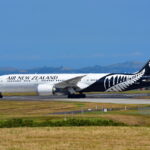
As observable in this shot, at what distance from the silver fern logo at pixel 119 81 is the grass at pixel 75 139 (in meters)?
47.5

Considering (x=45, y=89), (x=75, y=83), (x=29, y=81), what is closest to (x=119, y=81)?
(x=75, y=83)

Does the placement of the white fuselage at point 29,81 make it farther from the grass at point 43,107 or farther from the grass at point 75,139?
the grass at point 75,139

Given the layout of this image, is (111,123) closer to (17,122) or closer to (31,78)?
(17,122)

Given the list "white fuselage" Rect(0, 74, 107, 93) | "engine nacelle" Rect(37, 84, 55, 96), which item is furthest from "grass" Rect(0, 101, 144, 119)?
"white fuselage" Rect(0, 74, 107, 93)

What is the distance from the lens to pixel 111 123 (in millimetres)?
47438

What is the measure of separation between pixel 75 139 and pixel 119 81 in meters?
55.3

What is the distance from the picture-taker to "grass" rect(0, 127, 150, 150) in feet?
103

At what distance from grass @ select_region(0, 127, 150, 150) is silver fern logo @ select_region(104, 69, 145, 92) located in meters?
47.5

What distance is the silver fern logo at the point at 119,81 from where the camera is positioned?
8956 centimetres

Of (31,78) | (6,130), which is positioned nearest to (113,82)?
(31,78)

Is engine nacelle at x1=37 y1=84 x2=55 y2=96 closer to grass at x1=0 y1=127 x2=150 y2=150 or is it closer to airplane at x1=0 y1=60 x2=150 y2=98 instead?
airplane at x1=0 y1=60 x2=150 y2=98

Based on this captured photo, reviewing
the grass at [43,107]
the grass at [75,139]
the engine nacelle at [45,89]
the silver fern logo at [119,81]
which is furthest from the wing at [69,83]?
the grass at [75,139]

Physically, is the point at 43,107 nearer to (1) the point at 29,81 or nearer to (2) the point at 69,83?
(2) the point at 69,83

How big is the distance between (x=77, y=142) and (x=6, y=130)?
998 cm
